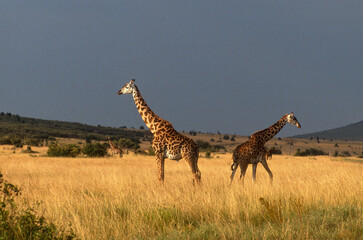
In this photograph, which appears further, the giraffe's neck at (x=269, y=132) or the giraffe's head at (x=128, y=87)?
the giraffe's head at (x=128, y=87)

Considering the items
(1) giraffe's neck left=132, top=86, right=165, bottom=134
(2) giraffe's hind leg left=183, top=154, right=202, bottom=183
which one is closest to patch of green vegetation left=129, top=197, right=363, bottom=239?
(2) giraffe's hind leg left=183, top=154, right=202, bottom=183

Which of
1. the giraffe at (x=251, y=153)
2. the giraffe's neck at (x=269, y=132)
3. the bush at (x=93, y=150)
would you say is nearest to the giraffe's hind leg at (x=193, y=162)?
the giraffe at (x=251, y=153)

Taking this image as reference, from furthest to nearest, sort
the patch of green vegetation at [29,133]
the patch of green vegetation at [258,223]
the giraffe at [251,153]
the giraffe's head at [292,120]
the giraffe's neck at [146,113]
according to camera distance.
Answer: the patch of green vegetation at [29,133] < the giraffe's head at [292,120] < the giraffe's neck at [146,113] < the giraffe at [251,153] < the patch of green vegetation at [258,223]

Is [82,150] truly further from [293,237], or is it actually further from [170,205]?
[293,237]

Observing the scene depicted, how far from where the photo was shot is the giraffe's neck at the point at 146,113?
11856 mm

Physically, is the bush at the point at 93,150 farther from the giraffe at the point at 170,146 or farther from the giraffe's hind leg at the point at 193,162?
the giraffe's hind leg at the point at 193,162

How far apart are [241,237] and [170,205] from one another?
2.61 metres

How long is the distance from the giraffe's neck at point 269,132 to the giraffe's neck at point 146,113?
316cm

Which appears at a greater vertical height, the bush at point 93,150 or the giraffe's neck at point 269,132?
the giraffe's neck at point 269,132

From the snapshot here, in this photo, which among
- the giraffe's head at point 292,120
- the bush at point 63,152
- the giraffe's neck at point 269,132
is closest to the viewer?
the giraffe's neck at point 269,132

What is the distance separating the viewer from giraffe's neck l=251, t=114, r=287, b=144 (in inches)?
488

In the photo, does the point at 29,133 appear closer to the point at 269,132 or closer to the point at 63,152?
the point at 63,152

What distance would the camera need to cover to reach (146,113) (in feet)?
40.1

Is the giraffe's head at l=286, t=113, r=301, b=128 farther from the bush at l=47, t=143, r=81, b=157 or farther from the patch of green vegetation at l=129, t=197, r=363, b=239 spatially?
the bush at l=47, t=143, r=81, b=157
